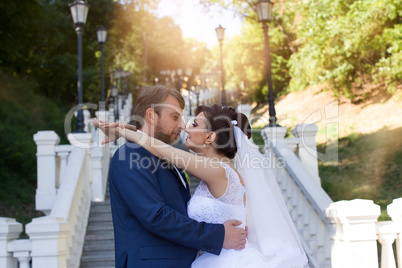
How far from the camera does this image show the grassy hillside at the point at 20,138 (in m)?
13.6

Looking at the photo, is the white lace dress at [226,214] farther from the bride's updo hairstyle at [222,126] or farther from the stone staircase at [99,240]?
the stone staircase at [99,240]

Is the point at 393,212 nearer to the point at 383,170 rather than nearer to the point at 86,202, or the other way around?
the point at 86,202

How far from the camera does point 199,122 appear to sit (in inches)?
141

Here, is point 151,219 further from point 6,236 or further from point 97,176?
point 97,176

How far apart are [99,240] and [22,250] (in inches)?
112

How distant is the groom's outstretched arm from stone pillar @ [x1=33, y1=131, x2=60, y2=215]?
5.86 m

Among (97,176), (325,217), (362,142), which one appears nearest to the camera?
(325,217)

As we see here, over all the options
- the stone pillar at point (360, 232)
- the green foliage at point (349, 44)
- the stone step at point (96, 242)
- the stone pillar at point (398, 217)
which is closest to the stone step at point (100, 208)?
the stone step at point (96, 242)

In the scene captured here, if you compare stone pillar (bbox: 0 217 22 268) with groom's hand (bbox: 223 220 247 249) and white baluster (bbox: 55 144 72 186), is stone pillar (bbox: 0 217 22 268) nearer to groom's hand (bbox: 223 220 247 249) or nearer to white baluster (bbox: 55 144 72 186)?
groom's hand (bbox: 223 220 247 249)

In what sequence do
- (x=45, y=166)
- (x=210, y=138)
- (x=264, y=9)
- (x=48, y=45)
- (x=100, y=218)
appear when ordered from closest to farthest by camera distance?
(x=210, y=138) → (x=100, y=218) → (x=45, y=166) → (x=264, y=9) → (x=48, y=45)

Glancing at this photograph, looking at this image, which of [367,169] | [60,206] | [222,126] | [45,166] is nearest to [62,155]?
[45,166]

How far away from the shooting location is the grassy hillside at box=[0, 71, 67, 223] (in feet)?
44.5

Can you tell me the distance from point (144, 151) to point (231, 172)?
0.72 metres

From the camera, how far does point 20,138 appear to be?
19.2 metres
